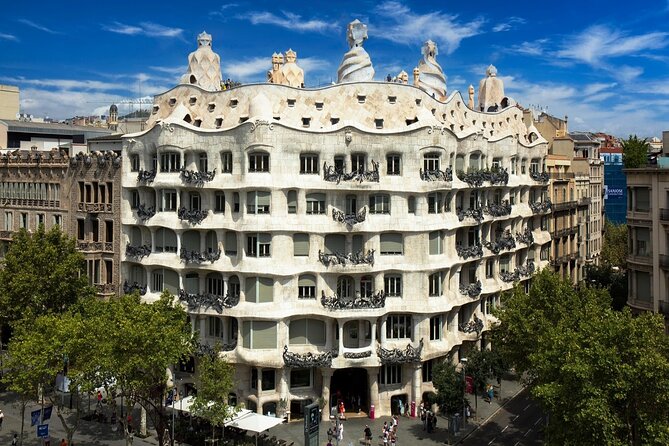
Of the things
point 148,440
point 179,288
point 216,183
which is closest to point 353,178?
point 216,183

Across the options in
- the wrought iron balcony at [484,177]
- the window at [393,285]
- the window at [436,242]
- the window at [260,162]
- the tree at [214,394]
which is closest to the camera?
the tree at [214,394]

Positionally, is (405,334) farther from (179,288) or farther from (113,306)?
(113,306)

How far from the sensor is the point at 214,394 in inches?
1866

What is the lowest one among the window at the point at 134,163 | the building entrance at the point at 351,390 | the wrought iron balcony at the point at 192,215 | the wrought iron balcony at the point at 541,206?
the building entrance at the point at 351,390

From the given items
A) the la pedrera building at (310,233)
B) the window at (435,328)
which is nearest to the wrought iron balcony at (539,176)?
the la pedrera building at (310,233)

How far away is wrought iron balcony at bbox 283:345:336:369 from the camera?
54.8m

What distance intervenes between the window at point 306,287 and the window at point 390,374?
30.0ft

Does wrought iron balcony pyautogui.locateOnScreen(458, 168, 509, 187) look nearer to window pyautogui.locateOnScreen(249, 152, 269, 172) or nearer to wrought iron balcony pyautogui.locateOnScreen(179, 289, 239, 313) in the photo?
window pyautogui.locateOnScreen(249, 152, 269, 172)

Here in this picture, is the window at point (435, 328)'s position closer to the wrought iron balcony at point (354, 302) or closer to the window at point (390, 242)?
the wrought iron balcony at point (354, 302)

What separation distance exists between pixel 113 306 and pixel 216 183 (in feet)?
47.1

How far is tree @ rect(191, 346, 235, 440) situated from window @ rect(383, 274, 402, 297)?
50.6 feet

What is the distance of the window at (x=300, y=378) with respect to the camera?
57250mm

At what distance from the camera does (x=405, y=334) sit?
58562 millimetres

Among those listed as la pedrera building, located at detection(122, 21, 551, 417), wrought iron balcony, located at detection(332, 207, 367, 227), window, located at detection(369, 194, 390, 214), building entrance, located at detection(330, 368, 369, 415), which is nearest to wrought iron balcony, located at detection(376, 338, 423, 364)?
la pedrera building, located at detection(122, 21, 551, 417)
